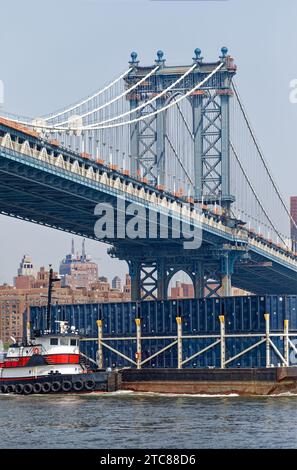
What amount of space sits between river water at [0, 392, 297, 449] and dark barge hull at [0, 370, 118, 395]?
188 centimetres

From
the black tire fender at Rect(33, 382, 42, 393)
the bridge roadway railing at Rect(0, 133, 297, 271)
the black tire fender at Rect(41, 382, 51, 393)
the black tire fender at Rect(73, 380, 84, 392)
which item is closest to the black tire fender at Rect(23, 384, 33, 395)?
the black tire fender at Rect(33, 382, 42, 393)

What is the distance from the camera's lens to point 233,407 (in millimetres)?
Answer: 74562

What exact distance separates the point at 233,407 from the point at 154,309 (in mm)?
21955

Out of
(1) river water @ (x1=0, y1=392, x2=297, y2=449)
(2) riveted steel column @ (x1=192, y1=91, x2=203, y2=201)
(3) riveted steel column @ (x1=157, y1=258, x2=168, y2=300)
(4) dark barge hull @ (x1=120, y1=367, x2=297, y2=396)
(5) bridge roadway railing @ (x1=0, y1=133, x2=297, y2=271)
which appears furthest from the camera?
(2) riveted steel column @ (x1=192, y1=91, x2=203, y2=201)

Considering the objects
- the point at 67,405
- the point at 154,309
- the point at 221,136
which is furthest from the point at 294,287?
the point at 67,405

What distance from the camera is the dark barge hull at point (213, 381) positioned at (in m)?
86.1

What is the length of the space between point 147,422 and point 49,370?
81.7 ft

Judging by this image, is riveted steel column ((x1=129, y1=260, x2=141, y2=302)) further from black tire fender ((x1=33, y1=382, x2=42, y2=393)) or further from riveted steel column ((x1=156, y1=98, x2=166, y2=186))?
black tire fender ((x1=33, y1=382, x2=42, y2=393))

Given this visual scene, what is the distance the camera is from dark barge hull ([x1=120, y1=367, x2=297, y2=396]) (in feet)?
282

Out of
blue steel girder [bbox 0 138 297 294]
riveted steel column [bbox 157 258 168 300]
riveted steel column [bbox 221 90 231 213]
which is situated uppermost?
riveted steel column [bbox 221 90 231 213]

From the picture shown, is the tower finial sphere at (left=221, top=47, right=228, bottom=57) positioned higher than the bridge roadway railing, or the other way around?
the tower finial sphere at (left=221, top=47, right=228, bottom=57)

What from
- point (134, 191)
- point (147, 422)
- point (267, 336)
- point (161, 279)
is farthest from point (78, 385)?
point (161, 279)

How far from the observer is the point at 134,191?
112375 millimetres

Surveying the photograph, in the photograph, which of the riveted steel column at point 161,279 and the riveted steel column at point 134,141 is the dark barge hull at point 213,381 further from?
the riveted steel column at point 134,141
